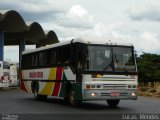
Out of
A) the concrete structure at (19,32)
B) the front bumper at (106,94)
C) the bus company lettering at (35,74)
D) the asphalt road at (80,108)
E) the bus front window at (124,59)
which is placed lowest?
the asphalt road at (80,108)

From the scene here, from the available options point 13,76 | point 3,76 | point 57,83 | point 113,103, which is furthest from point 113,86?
point 13,76

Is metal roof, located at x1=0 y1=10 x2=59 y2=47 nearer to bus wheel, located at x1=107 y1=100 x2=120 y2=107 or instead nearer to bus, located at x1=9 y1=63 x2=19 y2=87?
bus, located at x1=9 y1=63 x2=19 y2=87

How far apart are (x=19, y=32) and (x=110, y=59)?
46970mm

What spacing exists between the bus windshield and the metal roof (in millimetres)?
31514

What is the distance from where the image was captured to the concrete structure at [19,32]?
54.8 m

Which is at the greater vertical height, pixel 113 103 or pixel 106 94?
pixel 106 94

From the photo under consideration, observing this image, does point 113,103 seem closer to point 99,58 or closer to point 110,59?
point 110,59

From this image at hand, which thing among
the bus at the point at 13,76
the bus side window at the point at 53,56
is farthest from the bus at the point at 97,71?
the bus at the point at 13,76

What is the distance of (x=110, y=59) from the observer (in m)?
20.2

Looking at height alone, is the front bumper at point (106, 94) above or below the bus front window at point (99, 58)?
below

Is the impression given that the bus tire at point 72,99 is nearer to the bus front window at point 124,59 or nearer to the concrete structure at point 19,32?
the bus front window at point 124,59

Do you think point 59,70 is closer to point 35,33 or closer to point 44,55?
point 44,55

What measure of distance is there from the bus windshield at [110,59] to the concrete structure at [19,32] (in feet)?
103

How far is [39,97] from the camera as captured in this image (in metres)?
27.4
